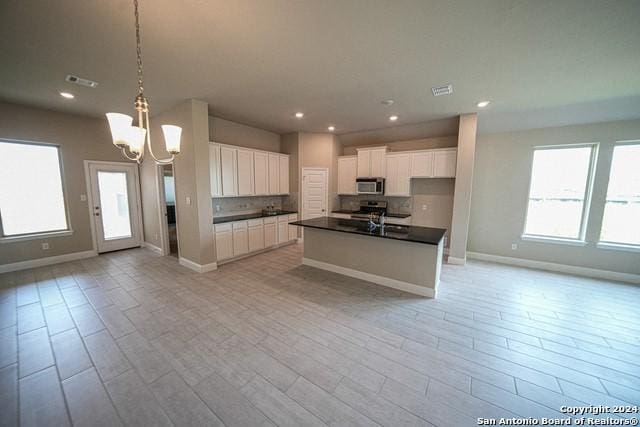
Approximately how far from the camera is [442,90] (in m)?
3.15

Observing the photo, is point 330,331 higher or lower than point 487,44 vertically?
lower

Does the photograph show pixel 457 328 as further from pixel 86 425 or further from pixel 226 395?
pixel 86 425

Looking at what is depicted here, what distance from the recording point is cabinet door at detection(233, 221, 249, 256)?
14.9 ft

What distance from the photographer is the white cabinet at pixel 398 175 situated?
5207mm

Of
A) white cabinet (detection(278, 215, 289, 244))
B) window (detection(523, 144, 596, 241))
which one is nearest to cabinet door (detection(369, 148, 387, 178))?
white cabinet (detection(278, 215, 289, 244))

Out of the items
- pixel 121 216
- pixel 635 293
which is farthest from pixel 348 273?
pixel 121 216

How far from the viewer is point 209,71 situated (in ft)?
8.95

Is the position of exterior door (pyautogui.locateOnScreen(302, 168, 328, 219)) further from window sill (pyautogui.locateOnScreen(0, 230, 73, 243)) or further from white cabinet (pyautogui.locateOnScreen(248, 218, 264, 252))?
window sill (pyautogui.locateOnScreen(0, 230, 73, 243))

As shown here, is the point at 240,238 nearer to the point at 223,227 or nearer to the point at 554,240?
the point at 223,227

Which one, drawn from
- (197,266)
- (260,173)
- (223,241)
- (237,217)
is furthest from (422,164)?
(197,266)

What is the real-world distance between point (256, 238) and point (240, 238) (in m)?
0.42

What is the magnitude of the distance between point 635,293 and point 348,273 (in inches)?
176

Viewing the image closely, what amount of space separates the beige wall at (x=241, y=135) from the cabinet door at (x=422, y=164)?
11.9ft

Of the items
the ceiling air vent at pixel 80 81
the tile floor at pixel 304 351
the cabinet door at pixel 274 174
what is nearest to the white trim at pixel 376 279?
the tile floor at pixel 304 351
